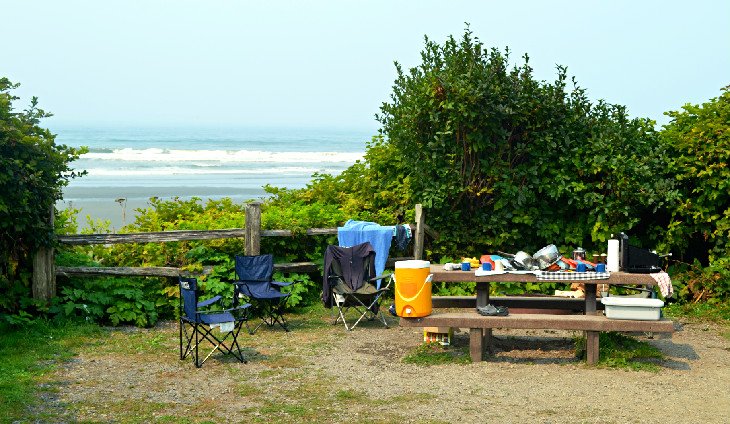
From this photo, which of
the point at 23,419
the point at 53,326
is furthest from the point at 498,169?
the point at 23,419

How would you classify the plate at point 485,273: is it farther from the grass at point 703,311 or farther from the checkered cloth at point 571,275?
the grass at point 703,311

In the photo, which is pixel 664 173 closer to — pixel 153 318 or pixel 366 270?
pixel 366 270

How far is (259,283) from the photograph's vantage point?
9.09 metres

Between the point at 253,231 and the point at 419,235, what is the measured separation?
2039 mm

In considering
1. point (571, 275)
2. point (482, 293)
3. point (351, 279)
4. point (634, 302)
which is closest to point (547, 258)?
point (571, 275)

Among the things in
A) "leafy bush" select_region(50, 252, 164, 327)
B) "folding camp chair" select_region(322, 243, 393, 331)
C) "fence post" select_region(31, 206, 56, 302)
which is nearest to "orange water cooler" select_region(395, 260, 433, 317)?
"folding camp chair" select_region(322, 243, 393, 331)

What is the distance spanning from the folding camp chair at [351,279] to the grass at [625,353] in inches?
87.3

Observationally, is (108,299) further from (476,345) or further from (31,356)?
(476,345)

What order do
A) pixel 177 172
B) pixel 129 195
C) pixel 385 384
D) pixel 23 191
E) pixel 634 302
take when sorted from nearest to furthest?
pixel 385 384 → pixel 634 302 → pixel 23 191 → pixel 129 195 → pixel 177 172

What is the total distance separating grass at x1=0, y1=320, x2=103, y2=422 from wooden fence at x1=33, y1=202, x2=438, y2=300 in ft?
1.77

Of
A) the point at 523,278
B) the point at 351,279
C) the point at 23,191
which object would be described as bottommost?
the point at 351,279

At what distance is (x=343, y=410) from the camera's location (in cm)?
626

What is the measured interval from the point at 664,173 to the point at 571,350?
3.06 meters

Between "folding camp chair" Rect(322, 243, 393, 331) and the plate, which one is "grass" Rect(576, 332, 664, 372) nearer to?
the plate
